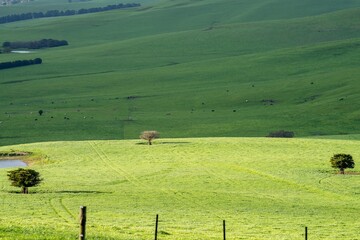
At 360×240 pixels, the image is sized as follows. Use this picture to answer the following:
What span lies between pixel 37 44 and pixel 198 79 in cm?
5754

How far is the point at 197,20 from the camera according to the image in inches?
7830

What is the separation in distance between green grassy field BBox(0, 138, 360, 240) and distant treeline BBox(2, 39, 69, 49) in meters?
112

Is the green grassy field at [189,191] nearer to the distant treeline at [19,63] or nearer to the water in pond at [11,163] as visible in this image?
the water in pond at [11,163]

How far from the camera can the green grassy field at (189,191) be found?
34094 mm

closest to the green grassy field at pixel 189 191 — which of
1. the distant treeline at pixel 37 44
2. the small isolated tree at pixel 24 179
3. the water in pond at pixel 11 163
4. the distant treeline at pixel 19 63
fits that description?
the small isolated tree at pixel 24 179

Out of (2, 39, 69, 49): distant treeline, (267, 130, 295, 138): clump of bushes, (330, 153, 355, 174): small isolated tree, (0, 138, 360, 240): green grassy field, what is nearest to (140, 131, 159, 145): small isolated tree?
(0, 138, 360, 240): green grassy field

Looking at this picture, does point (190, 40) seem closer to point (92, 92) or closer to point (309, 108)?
point (92, 92)

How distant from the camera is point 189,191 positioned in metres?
47.8

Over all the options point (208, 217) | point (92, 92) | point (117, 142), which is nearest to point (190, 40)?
point (92, 92)

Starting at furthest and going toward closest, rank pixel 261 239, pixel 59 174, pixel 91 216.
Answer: pixel 59 174, pixel 91 216, pixel 261 239

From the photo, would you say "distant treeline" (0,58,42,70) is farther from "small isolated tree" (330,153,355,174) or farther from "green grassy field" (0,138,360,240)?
"small isolated tree" (330,153,355,174)

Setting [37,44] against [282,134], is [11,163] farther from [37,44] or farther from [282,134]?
[37,44]

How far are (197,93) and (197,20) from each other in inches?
2984

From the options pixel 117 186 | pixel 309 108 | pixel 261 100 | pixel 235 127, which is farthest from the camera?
pixel 261 100
